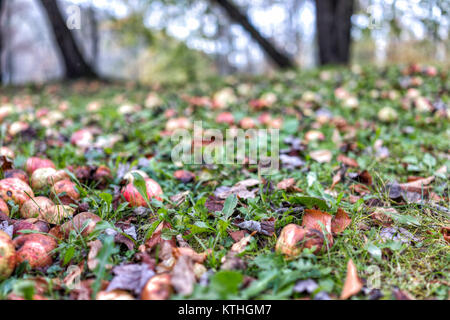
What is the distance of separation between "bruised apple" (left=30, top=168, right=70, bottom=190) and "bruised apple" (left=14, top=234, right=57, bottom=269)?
0.51 metres

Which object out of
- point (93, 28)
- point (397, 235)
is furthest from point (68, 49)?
point (93, 28)

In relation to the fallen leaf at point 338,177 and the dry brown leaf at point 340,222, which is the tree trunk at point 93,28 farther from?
the dry brown leaf at point 340,222

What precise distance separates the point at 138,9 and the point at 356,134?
797cm

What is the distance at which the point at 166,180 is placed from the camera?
185 cm

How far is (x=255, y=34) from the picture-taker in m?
6.46

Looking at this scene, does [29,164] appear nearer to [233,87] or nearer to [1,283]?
[1,283]

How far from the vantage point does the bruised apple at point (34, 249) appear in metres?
1.11

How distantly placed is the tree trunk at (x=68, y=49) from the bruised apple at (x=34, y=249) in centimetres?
659

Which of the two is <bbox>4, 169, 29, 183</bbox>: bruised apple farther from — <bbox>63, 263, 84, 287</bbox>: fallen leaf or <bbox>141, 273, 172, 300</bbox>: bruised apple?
<bbox>141, 273, 172, 300</bbox>: bruised apple

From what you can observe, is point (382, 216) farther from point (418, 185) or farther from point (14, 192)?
point (14, 192)

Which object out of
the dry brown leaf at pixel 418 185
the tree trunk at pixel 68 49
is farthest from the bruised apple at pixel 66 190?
the tree trunk at pixel 68 49
